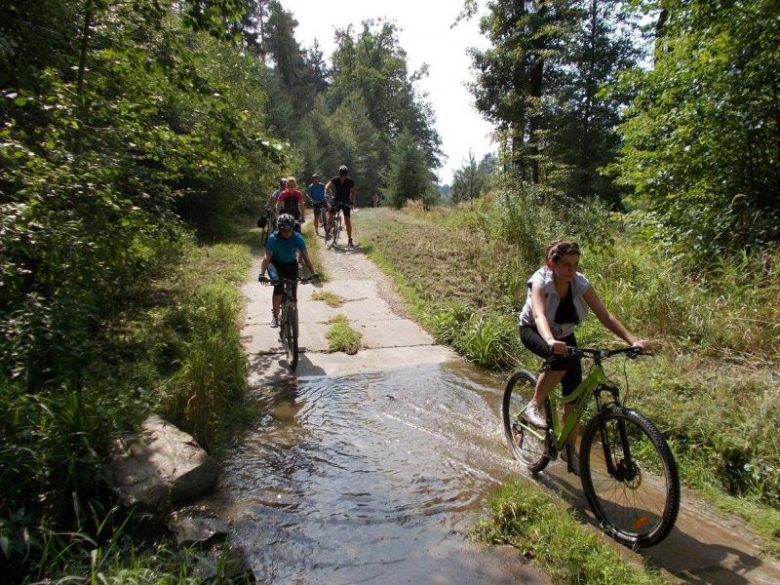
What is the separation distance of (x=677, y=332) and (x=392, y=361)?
3.83 meters

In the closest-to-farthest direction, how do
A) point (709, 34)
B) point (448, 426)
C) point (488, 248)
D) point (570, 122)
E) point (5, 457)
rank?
point (5, 457) → point (448, 426) → point (709, 34) → point (488, 248) → point (570, 122)

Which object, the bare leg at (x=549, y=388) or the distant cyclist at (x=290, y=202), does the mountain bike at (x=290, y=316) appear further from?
the distant cyclist at (x=290, y=202)

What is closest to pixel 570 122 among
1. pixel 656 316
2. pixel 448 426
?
pixel 656 316

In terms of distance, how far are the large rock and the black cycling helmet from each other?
3.67m

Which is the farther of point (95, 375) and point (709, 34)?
point (709, 34)

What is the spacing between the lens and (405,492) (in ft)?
13.2

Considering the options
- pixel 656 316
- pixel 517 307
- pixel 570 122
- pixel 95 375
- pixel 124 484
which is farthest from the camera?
pixel 570 122

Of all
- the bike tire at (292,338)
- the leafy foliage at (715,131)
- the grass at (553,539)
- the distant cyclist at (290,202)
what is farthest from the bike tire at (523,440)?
the distant cyclist at (290,202)

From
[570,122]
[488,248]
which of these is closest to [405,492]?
[488,248]

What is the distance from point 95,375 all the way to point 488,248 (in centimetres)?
843

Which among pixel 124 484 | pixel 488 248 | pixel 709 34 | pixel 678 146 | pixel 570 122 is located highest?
pixel 570 122

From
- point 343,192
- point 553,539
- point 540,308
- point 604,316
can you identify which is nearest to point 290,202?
point 343,192

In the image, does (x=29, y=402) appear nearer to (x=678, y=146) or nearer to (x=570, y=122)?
(x=678, y=146)

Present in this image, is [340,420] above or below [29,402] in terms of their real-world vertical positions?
below
